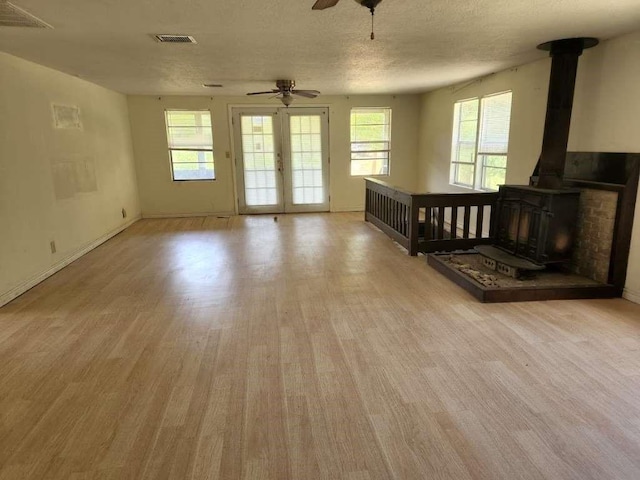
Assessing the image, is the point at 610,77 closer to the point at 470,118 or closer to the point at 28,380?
the point at 470,118

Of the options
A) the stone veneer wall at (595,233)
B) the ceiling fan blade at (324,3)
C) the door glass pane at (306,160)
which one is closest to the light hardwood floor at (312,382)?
the stone veneer wall at (595,233)

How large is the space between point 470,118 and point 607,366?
4.55m

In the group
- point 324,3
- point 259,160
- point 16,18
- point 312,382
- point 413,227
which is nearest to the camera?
point 324,3

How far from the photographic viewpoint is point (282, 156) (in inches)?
309

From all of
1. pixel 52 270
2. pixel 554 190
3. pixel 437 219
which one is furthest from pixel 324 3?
pixel 52 270

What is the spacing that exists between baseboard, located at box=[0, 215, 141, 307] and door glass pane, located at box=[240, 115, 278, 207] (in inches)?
101

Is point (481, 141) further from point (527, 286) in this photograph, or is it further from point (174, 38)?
point (174, 38)

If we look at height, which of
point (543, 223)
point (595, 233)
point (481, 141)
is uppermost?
point (481, 141)

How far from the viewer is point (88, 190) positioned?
17.7 ft

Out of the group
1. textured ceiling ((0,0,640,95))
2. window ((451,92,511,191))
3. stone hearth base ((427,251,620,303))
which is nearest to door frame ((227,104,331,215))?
textured ceiling ((0,0,640,95))

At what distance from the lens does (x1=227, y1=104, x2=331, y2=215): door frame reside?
759 cm

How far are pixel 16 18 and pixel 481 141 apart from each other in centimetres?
534

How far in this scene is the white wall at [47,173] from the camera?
374cm

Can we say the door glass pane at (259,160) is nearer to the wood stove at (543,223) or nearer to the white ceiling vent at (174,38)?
the white ceiling vent at (174,38)
